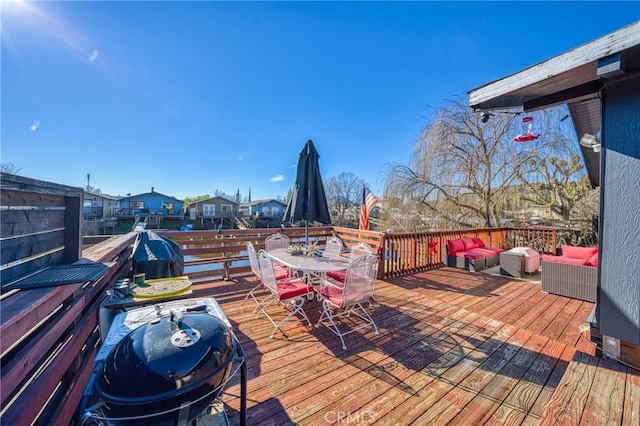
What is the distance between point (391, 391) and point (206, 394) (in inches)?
65.0

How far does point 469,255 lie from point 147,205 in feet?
116

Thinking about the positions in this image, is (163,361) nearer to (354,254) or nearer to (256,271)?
(256,271)

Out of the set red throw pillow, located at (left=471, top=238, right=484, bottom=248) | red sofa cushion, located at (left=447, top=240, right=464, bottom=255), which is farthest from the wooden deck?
red throw pillow, located at (left=471, top=238, right=484, bottom=248)

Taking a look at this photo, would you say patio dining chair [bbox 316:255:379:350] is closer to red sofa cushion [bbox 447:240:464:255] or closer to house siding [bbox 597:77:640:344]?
house siding [bbox 597:77:640:344]

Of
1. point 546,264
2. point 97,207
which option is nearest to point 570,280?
point 546,264

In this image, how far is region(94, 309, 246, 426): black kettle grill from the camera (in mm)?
862

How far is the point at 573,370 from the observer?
192cm

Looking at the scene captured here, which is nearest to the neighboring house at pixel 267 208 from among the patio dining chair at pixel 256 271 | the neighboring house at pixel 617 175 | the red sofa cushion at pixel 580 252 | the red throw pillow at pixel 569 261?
the patio dining chair at pixel 256 271

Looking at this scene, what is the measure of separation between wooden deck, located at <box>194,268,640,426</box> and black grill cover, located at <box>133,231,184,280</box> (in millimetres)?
1070

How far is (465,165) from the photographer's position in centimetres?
852

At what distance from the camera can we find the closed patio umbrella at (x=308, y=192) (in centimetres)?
437

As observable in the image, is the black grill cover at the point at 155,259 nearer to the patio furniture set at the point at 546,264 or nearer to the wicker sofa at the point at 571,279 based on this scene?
the patio furniture set at the point at 546,264

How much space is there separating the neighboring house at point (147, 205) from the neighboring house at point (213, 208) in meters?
2.51

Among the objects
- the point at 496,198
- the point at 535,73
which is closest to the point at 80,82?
the point at 535,73
